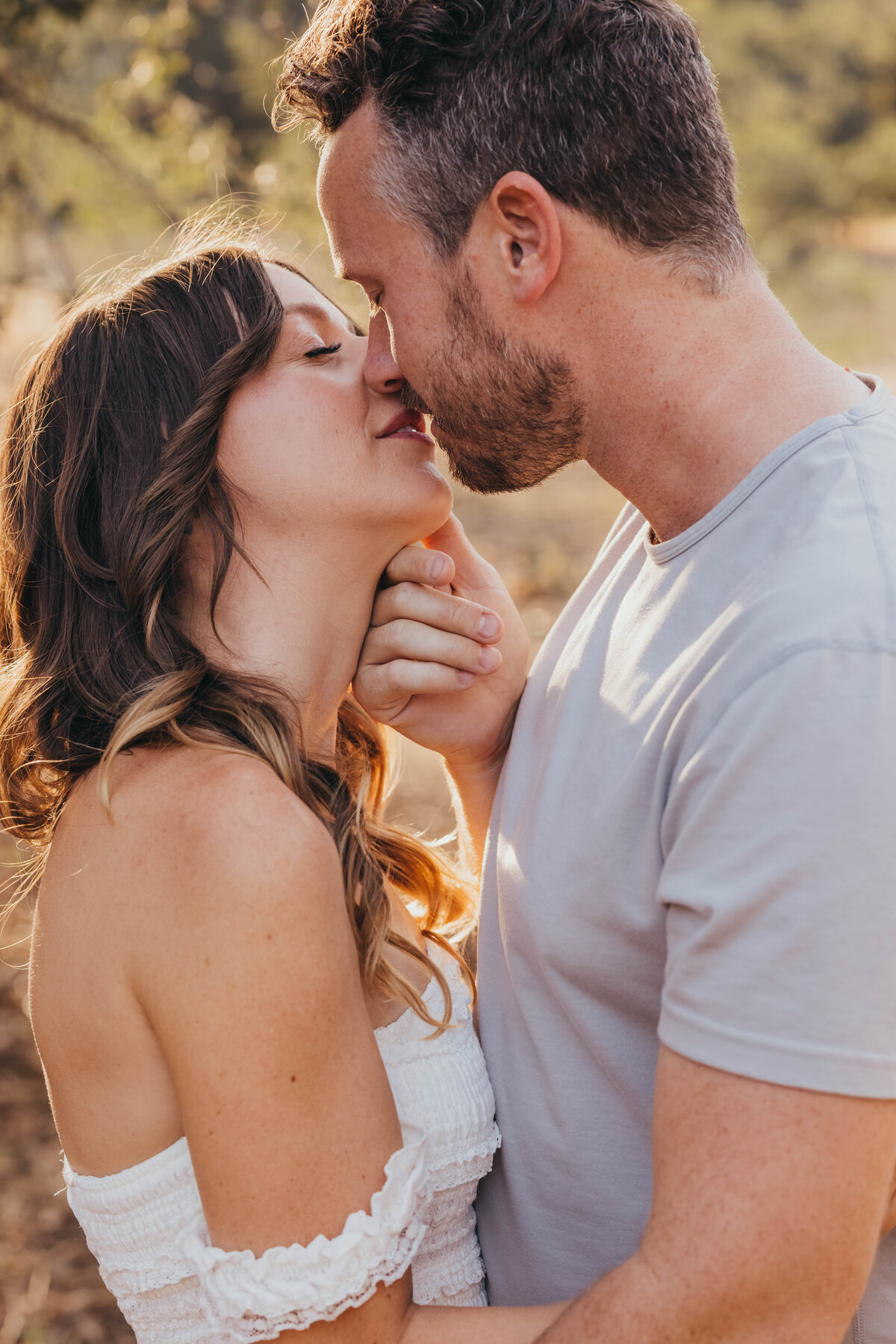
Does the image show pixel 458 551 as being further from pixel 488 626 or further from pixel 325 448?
pixel 325 448

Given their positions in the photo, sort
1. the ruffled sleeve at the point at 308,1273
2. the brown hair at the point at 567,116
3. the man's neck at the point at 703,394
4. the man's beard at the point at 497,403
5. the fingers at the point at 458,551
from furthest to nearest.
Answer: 1. the fingers at the point at 458,551
2. the man's beard at the point at 497,403
3. the brown hair at the point at 567,116
4. the man's neck at the point at 703,394
5. the ruffled sleeve at the point at 308,1273

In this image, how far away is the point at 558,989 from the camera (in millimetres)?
1913

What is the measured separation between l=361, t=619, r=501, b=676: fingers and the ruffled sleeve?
40.7 inches

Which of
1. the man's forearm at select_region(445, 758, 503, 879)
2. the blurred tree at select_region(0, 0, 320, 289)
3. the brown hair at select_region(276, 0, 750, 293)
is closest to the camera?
the brown hair at select_region(276, 0, 750, 293)

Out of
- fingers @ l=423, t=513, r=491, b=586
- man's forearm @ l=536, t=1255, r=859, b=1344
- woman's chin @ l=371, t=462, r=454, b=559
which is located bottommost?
man's forearm @ l=536, t=1255, r=859, b=1344

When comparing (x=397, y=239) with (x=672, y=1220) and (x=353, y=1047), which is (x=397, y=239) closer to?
(x=353, y=1047)

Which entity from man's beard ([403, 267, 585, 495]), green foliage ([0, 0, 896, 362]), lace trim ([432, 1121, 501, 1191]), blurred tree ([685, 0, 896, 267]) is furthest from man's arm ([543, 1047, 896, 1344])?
blurred tree ([685, 0, 896, 267])

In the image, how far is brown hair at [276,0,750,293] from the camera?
199 cm

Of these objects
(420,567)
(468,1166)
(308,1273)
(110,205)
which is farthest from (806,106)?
(308,1273)

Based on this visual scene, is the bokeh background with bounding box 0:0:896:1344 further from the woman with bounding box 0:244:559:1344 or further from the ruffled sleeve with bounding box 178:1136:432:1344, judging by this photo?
the ruffled sleeve with bounding box 178:1136:432:1344

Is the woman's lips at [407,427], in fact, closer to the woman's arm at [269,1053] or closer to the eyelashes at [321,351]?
the eyelashes at [321,351]

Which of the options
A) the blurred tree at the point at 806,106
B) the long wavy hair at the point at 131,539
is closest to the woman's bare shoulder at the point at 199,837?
Result: the long wavy hair at the point at 131,539

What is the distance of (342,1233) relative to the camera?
65.7 inches

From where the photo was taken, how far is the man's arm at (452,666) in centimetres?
242
